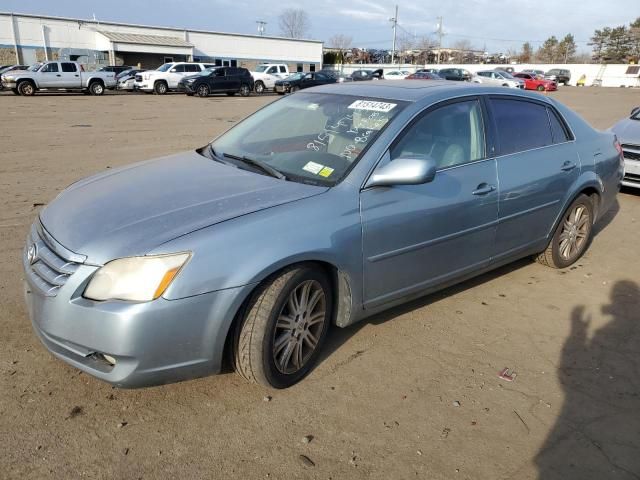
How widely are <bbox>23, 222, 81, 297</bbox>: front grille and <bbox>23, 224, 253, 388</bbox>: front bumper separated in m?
0.02

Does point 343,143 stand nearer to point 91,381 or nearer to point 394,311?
point 394,311

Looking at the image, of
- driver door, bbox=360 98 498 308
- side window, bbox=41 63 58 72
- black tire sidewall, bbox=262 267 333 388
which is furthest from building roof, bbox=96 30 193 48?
black tire sidewall, bbox=262 267 333 388

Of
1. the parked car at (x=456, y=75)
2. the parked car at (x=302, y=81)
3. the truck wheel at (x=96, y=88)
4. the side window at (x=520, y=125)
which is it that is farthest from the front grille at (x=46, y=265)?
the parked car at (x=456, y=75)

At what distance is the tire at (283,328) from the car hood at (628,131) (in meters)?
6.55

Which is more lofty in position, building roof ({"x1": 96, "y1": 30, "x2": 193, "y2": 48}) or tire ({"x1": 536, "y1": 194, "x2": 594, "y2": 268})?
building roof ({"x1": 96, "y1": 30, "x2": 193, "y2": 48})

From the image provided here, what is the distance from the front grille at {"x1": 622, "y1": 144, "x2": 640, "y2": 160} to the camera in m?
7.37

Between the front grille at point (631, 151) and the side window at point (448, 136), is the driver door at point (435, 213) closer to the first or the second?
the side window at point (448, 136)

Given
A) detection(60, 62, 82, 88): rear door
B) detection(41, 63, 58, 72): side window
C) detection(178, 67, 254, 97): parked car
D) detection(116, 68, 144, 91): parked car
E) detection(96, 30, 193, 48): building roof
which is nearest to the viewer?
detection(41, 63, 58, 72): side window

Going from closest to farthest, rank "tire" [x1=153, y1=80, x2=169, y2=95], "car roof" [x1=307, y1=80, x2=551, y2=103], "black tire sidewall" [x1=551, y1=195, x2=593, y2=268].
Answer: "car roof" [x1=307, y1=80, x2=551, y2=103] → "black tire sidewall" [x1=551, y1=195, x2=593, y2=268] → "tire" [x1=153, y1=80, x2=169, y2=95]

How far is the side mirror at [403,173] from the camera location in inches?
116

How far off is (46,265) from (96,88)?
29389mm

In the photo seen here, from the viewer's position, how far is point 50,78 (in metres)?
26.7

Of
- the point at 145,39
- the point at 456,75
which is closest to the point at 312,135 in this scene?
the point at 456,75

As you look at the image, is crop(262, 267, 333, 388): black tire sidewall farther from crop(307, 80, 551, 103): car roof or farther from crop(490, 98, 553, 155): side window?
crop(490, 98, 553, 155): side window
